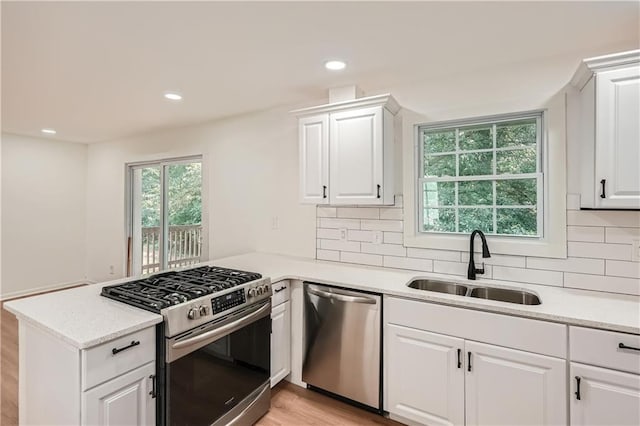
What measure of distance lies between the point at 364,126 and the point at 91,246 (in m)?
5.14

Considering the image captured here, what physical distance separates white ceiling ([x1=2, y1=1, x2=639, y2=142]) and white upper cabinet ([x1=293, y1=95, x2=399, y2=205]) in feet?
0.88

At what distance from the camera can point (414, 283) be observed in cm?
235

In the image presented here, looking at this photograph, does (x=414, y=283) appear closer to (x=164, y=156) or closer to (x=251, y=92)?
(x=251, y=92)

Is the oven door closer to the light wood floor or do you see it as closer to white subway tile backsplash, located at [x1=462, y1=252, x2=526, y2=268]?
the light wood floor

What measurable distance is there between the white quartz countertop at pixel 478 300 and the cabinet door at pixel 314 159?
0.61m

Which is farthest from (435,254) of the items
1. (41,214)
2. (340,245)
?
(41,214)

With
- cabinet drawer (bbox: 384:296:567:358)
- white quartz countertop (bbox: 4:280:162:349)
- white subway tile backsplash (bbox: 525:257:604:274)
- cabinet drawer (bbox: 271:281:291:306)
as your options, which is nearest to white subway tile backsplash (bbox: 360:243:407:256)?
cabinet drawer (bbox: 384:296:567:358)

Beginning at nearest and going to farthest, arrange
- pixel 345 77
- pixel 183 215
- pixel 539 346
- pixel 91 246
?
1. pixel 539 346
2. pixel 345 77
3. pixel 183 215
4. pixel 91 246

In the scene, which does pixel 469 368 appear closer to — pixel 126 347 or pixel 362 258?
pixel 362 258

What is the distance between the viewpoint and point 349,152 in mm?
2482

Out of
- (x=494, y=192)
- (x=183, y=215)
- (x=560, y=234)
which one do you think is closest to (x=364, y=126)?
(x=494, y=192)

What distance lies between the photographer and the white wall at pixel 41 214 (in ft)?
14.9

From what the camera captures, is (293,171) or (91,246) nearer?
(293,171)

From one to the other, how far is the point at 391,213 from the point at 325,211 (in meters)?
0.65
